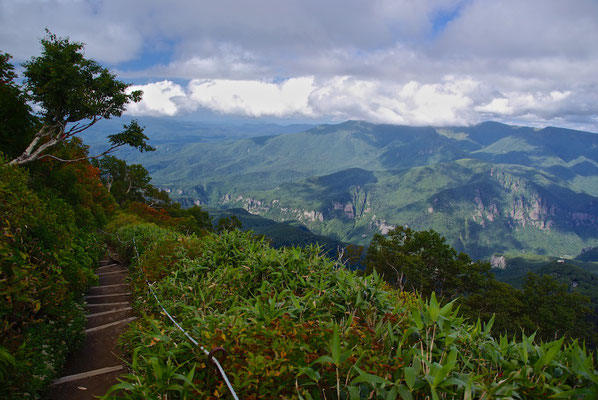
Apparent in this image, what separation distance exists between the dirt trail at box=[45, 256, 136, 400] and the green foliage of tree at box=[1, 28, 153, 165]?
17.1 ft

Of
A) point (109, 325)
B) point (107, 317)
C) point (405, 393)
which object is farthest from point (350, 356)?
point (107, 317)

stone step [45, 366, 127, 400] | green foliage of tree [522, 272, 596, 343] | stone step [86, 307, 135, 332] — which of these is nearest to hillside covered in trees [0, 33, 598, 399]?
stone step [45, 366, 127, 400]

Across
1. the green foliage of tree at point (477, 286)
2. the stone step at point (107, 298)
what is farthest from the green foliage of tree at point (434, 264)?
the stone step at point (107, 298)

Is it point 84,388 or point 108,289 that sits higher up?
point 84,388

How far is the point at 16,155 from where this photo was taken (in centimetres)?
1080

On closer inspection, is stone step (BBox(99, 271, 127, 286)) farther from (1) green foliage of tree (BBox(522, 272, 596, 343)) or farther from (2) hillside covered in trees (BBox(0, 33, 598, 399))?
(1) green foliage of tree (BBox(522, 272, 596, 343))

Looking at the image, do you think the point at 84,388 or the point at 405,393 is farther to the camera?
the point at 84,388

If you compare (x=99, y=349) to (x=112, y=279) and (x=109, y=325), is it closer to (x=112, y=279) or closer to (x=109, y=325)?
(x=109, y=325)

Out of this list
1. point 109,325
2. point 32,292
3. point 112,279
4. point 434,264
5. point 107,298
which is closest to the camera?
point 32,292

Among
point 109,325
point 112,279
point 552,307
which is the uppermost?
point 109,325

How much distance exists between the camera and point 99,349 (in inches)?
218

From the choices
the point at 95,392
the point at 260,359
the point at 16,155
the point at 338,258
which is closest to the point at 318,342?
the point at 260,359

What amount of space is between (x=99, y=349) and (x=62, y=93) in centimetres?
977

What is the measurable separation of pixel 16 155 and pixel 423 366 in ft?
45.5
